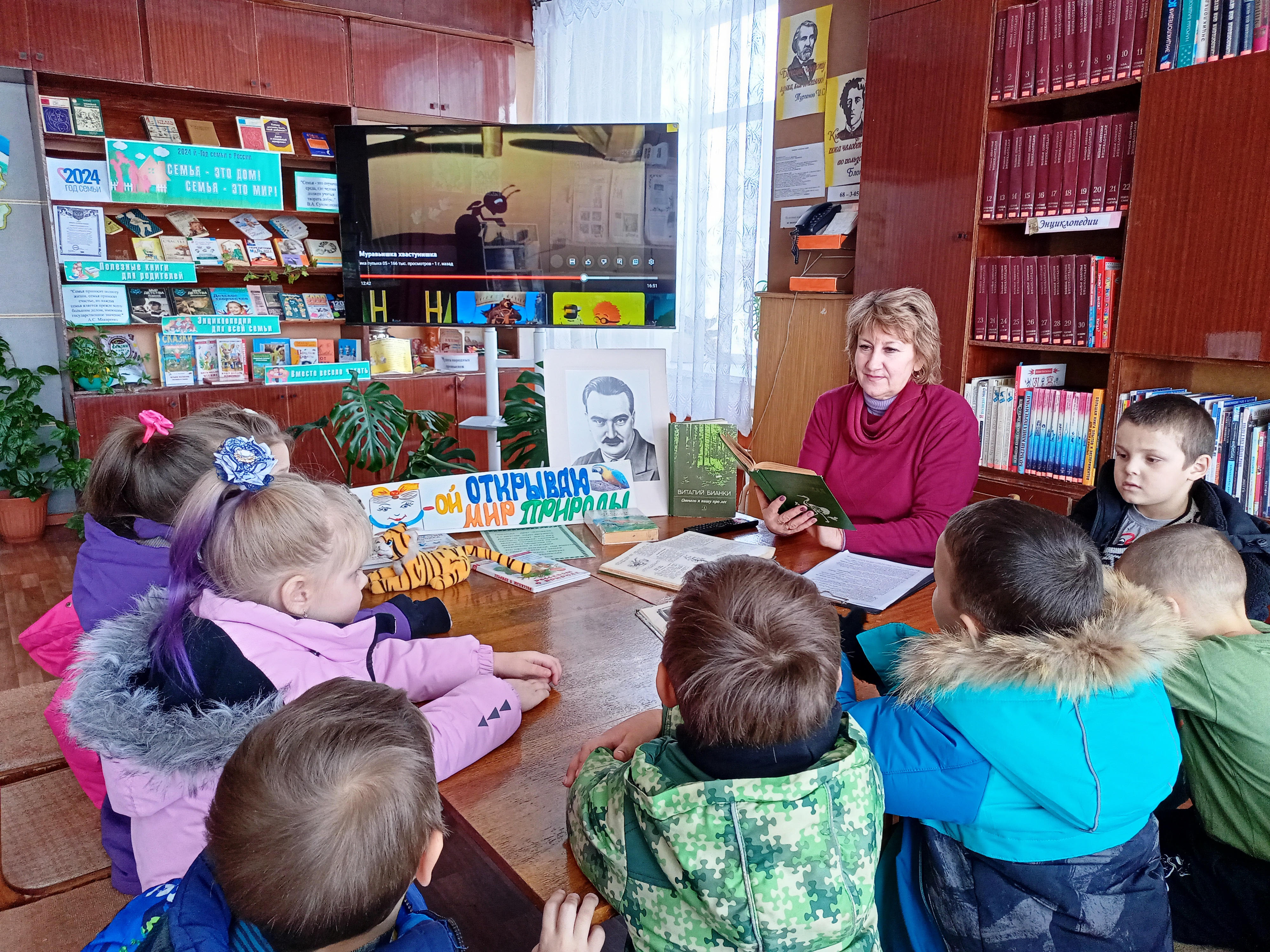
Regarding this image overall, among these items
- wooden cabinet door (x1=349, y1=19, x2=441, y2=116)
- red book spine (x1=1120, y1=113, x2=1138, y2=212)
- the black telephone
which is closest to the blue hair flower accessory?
red book spine (x1=1120, y1=113, x2=1138, y2=212)

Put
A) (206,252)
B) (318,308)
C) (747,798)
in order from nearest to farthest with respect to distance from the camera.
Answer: (747,798) → (206,252) → (318,308)

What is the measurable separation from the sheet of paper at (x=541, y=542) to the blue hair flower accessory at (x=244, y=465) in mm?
738

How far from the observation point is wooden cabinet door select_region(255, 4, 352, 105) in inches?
181

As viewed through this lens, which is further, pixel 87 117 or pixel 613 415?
pixel 87 117

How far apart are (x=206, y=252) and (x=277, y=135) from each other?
0.73 m

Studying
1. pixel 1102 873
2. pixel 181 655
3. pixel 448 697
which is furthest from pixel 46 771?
pixel 1102 873

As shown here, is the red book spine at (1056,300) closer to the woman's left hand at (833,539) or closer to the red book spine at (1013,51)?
the red book spine at (1013,51)

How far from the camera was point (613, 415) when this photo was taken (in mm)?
2266

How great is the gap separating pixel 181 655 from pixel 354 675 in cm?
22

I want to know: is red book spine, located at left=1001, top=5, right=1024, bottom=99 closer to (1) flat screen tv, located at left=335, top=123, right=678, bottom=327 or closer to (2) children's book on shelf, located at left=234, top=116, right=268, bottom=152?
(1) flat screen tv, located at left=335, top=123, right=678, bottom=327

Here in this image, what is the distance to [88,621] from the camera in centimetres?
139

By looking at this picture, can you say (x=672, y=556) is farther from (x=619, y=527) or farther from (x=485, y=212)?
(x=485, y=212)

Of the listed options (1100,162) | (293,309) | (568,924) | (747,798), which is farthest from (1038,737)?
(293,309)

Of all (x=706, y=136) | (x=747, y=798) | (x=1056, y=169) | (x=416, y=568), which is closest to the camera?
(x=747, y=798)
